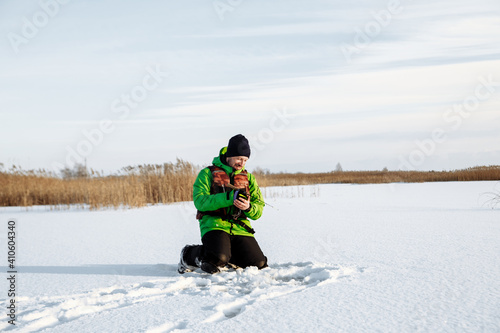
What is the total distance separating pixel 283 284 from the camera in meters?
2.91

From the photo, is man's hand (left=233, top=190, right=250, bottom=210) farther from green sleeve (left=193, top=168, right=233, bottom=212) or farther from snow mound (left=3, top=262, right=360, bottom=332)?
snow mound (left=3, top=262, right=360, bottom=332)

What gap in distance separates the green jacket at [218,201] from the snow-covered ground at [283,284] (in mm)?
379

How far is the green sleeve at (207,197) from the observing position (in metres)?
3.18

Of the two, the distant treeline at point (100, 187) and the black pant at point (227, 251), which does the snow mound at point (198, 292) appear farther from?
the distant treeline at point (100, 187)

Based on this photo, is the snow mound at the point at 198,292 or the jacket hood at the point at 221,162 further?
the jacket hood at the point at 221,162

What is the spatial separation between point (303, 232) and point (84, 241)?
260 cm

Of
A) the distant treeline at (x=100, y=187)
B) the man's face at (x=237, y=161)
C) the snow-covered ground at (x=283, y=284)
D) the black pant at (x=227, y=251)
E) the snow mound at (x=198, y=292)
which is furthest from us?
the distant treeline at (x=100, y=187)

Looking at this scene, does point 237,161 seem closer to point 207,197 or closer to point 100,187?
point 207,197

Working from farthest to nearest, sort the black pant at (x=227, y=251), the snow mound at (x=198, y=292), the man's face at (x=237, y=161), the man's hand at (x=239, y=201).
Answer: the man's face at (x=237, y=161)
the black pant at (x=227, y=251)
the man's hand at (x=239, y=201)
the snow mound at (x=198, y=292)

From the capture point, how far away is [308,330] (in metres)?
2.06

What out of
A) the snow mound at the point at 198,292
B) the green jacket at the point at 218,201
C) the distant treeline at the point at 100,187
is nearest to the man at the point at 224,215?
the green jacket at the point at 218,201

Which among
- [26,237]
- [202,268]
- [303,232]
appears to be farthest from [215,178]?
[26,237]

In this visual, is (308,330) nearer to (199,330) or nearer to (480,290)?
(199,330)

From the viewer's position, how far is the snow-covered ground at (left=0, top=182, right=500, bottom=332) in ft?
7.19
